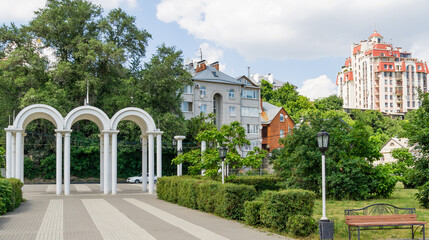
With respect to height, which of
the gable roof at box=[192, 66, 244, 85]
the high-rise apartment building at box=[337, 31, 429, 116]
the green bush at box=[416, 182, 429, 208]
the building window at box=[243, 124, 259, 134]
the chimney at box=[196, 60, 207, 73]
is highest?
the high-rise apartment building at box=[337, 31, 429, 116]

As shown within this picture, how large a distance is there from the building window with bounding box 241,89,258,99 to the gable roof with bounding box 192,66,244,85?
6.13ft

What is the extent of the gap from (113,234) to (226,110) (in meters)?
45.8

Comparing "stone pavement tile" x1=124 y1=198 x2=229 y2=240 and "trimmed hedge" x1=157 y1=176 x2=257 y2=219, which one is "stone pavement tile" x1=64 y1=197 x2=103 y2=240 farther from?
"trimmed hedge" x1=157 y1=176 x2=257 y2=219

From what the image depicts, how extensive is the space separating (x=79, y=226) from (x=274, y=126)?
166 feet

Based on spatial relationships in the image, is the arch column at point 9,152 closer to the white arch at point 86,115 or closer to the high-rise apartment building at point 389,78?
the white arch at point 86,115

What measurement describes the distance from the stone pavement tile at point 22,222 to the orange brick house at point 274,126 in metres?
45.0

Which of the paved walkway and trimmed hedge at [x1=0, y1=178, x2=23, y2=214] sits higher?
trimmed hedge at [x1=0, y1=178, x2=23, y2=214]

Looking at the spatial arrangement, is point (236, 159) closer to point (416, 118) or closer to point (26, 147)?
point (416, 118)

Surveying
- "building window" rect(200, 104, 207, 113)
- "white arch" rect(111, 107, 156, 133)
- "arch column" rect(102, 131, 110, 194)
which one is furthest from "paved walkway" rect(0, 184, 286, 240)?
"building window" rect(200, 104, 207, 113)

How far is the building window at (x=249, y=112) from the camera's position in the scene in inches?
2323

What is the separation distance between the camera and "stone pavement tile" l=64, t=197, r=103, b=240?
37.7 ft

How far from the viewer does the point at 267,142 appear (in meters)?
62.2

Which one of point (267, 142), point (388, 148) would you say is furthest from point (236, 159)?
point (388, 148)

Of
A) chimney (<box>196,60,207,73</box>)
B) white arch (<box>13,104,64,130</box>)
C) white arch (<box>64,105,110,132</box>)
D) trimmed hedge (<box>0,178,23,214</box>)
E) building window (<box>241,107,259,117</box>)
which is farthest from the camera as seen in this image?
building window (<box>241,107,259,117</box>)
